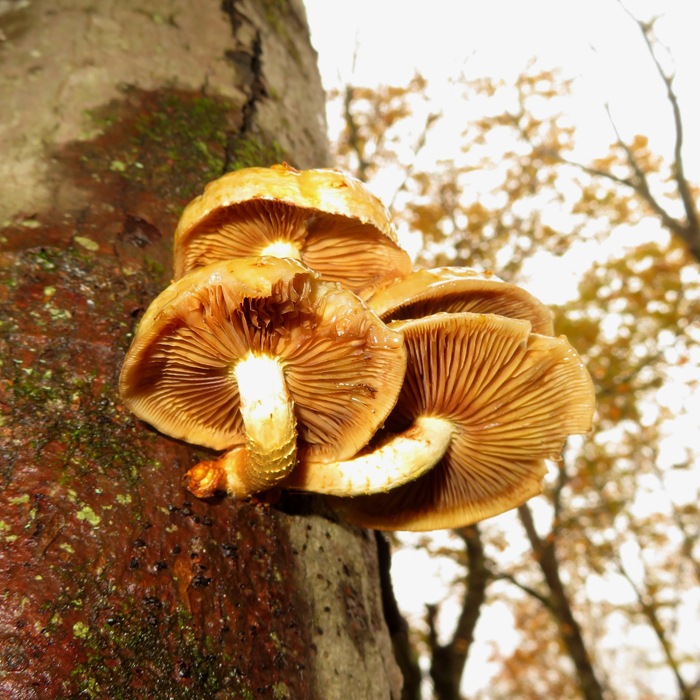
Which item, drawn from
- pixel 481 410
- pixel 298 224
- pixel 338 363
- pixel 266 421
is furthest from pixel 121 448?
pixel 481 410

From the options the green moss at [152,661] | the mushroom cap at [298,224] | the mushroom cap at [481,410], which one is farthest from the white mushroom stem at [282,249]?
the green moss at [152,661]

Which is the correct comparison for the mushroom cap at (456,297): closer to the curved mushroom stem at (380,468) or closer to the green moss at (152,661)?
the curved mushroom stem at (380,468)

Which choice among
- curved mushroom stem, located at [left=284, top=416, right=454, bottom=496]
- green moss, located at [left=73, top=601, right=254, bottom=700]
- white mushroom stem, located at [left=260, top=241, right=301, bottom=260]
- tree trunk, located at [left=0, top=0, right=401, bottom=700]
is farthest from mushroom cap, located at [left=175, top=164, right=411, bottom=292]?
green moss, located at [left=73, top=601, right=254, bottom=700]

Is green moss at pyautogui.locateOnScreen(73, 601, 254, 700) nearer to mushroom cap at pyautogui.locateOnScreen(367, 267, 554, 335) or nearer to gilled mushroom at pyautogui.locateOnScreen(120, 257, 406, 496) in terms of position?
gilled mushroom at pyautogui.locateOnScreen(120, 257, 406, 496)

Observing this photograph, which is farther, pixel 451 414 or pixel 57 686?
pixel 451 414

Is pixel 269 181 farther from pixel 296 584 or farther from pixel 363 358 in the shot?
pixel 296 584

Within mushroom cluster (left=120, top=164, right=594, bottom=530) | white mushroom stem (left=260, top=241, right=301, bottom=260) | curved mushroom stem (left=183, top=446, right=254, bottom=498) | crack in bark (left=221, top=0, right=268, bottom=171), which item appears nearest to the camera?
curved mushroom stem (left=183, top=446, right=254, bottom=498)

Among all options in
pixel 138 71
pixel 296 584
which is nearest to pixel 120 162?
pixel 138 71
